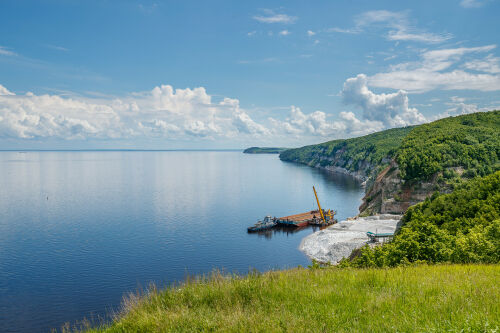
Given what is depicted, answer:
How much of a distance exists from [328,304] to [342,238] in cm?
6114

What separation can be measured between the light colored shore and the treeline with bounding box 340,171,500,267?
1726 cm

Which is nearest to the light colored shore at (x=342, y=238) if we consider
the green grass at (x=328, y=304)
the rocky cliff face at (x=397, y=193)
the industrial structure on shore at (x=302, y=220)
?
the rocky cliff face at (x=397, y=193)

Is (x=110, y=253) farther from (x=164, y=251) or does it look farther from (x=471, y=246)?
(x=471, y=246)

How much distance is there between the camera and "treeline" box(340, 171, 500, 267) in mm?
17969

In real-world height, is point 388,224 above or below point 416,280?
below

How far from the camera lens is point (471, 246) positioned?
18.1 meters

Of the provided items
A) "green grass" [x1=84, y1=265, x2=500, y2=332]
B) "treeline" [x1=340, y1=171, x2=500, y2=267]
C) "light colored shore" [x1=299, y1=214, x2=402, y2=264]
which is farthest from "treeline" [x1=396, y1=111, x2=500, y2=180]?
"green grass" [x1=84, y1=265, x2=500, y2=332]

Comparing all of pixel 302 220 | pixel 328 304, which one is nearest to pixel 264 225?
pixel 302 220

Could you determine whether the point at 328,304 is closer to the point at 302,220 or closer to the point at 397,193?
the point at 302,220

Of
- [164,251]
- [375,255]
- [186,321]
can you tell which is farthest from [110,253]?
[186,321]

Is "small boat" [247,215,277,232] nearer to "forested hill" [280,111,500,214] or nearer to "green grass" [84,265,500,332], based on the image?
"forested hill" [280,111,500,214]

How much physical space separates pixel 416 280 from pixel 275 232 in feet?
236

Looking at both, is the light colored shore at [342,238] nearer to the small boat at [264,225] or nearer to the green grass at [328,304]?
the small boat at [264,225]

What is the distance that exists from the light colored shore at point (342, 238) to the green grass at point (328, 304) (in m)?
44.5
